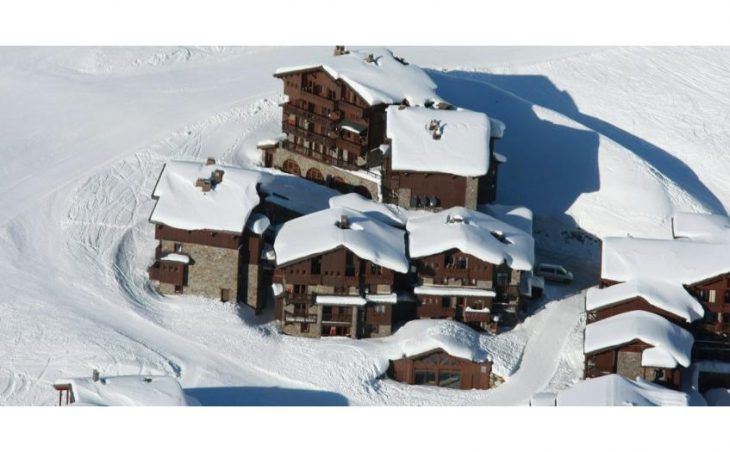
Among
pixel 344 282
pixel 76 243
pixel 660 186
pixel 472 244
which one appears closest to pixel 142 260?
pixel 76 243

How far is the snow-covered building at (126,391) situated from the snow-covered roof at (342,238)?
42.3ft

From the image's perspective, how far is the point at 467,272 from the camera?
98812 millimetres

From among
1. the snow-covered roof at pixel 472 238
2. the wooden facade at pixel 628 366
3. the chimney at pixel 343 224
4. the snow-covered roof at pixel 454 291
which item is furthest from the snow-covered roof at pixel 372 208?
the wooden facade at pixel 628 366

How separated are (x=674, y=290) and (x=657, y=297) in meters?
1.21

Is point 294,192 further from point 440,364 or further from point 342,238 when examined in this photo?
point 440,364

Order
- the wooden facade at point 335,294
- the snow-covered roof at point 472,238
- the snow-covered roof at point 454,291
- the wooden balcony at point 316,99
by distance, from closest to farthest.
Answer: the wooden facade at point 335,294
the snow-covered roof at point 472,238
the snow-covered roof at point 454,291
the wooden balcony at point 316,99

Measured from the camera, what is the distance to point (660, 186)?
113m

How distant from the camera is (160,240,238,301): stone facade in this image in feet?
327

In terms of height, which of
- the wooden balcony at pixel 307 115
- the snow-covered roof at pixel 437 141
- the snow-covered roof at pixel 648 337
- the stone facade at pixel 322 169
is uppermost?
the wooden balcony at pixel 307 115

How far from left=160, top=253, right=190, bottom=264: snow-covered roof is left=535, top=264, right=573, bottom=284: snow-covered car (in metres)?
19.8

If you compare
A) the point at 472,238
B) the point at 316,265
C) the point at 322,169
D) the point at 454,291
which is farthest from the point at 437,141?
the point at 316,265

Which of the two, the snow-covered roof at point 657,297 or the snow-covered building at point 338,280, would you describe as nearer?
the snow-covered roof at point 657,297

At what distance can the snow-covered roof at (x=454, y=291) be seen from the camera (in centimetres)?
9862

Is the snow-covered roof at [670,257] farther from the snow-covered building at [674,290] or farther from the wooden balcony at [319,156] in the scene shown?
the wooden balcony at [319,156]
